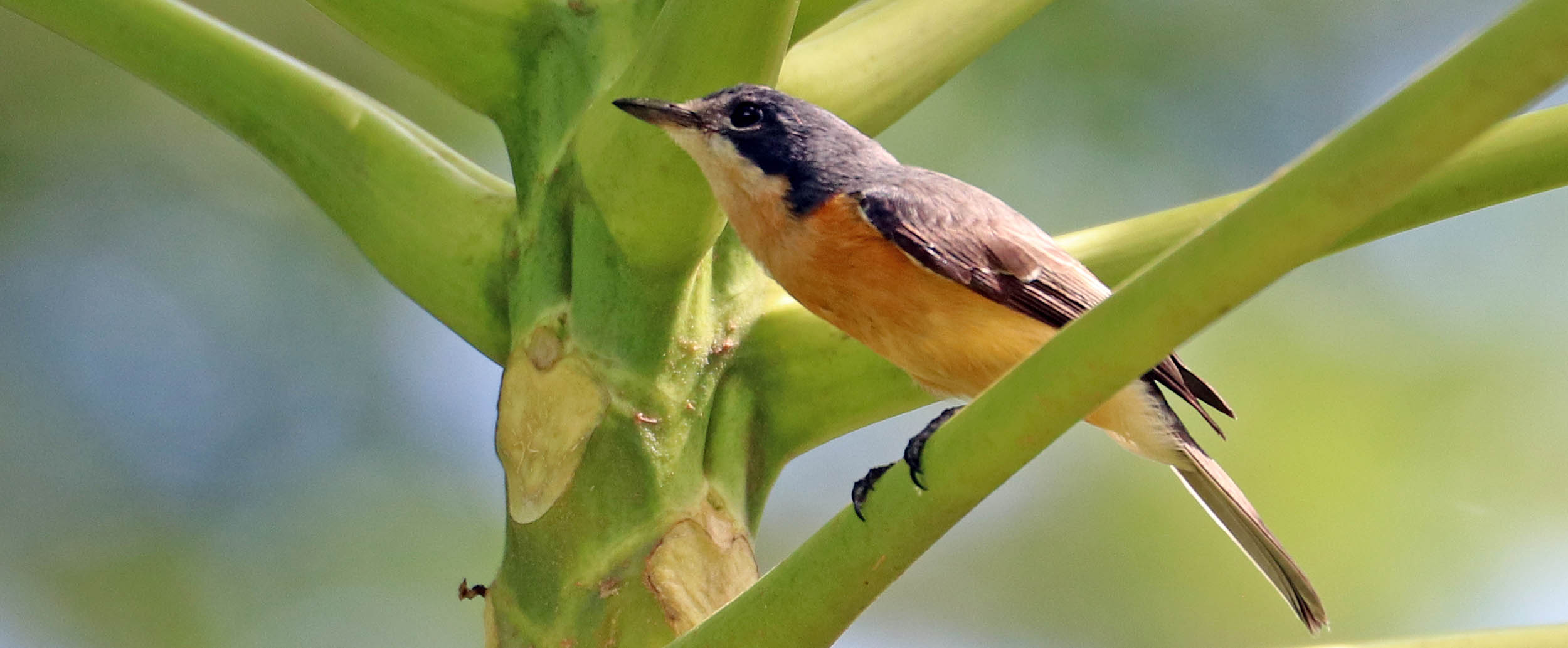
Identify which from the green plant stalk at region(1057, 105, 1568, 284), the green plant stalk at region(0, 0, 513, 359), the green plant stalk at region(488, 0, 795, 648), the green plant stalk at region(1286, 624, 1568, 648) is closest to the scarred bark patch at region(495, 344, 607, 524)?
the green plant stalk at region(488, 0, 795, 648)

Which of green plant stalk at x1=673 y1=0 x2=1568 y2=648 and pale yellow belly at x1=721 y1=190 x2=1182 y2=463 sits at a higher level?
pale yellow belly at x1=721 y1=190 x2=1182 y2=463

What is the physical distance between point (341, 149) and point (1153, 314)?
4.84 ft

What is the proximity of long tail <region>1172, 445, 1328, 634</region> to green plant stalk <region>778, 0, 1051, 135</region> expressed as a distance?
0.83m

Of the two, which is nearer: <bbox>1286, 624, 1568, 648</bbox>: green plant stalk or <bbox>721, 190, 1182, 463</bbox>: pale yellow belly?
<bbox>1286, 624, 1568, 648</bbox>: green plant stalk

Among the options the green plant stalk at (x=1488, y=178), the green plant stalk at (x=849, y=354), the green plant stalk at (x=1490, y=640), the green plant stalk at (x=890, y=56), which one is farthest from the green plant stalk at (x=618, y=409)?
the green plant stalk at (x=1490, y=640)

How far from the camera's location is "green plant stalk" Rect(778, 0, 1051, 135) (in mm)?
2145

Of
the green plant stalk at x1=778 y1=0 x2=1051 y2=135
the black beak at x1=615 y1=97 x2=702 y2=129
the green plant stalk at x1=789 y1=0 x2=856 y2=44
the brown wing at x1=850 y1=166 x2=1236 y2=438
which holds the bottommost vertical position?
the black beak at x1=615 y1=97 x2=702 y2=129

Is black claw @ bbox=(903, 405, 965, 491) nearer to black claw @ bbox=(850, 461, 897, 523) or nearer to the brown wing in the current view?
black claw @ bbox=(850, 461, 897, 523)

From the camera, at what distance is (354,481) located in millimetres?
4457

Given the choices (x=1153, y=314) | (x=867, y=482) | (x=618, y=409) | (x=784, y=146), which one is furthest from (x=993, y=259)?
(x=1153, y=314)

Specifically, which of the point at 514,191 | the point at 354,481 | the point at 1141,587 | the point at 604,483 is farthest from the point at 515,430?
the point at 1141,587

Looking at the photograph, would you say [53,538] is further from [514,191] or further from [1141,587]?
[1141,587]

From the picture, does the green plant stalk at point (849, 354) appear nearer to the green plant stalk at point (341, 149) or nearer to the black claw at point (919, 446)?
the black claw at point (919, 446)

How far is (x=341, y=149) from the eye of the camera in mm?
2094
